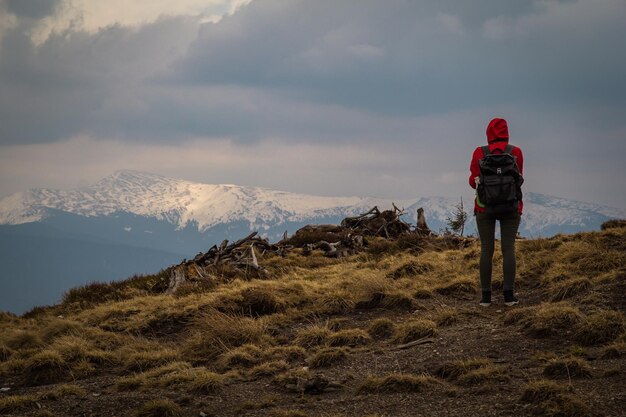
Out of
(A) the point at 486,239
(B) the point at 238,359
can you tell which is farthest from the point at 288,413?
(A) the point at 486,239

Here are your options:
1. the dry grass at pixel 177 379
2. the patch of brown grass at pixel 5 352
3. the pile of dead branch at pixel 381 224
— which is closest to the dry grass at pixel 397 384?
the dry grass at pixel 177 379

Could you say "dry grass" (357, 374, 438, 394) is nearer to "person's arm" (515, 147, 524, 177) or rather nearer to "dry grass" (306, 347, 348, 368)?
"dry grass" (306, 347, 348, 368)

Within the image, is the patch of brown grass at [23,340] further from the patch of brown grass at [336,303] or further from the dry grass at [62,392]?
the patch of brown grass at [336,303]

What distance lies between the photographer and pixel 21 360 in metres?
11.3

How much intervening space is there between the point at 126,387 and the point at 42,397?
1.08 meters

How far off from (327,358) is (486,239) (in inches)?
132

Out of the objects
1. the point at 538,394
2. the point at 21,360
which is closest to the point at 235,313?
the point at 21,360

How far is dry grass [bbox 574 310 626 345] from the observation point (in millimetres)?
8773

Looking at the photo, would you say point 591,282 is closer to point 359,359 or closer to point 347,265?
point 359,359

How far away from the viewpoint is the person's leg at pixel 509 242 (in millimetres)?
10680

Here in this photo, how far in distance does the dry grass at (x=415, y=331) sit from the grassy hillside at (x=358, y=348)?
0.08ft

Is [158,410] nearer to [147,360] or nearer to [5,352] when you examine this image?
[147,360]

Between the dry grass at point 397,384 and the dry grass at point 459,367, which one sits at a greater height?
the dry grass at point 459,367

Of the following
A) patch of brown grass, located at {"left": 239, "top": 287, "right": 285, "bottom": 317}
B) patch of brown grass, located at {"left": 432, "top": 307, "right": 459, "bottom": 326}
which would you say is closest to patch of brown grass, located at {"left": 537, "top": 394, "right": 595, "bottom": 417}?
patch of brown grass, located at {"left": 432, "top": 307, "right": 459, "bottom": 326}
